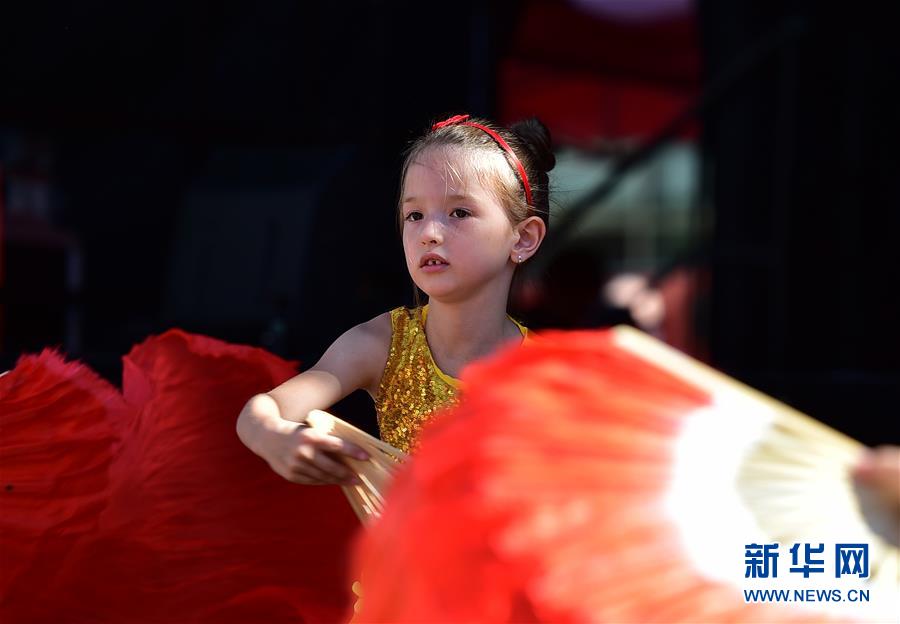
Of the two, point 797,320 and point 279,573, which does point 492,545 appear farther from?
point 797,320

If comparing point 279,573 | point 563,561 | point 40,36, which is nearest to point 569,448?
point 563,561

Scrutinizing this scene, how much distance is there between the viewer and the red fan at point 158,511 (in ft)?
4.39

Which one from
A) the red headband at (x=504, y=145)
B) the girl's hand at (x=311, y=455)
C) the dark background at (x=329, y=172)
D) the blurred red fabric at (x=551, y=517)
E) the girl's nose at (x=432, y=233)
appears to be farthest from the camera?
the dark background at (x=329, y=172)

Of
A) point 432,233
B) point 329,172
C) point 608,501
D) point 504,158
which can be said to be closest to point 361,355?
point 432,233

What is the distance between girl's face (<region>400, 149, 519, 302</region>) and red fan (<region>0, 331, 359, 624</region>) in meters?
0.28

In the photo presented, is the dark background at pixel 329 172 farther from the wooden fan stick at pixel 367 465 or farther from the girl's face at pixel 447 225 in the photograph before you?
the wooden fan stick at pixel 367 465

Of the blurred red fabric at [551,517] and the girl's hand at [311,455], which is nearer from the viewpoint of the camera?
the blurred red fabric at [551,517]

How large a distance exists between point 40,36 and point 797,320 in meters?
2.25

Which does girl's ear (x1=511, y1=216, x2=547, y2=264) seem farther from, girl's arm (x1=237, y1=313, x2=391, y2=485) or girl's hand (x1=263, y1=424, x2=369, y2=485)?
girl's hand (x1=263, y1=424, x2=369, y2=485)

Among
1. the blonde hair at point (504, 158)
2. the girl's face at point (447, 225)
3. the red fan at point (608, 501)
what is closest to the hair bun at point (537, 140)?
the blonde hair at point (504, 158)

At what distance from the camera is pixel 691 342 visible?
416 cm

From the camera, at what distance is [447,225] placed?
1322 millimetres

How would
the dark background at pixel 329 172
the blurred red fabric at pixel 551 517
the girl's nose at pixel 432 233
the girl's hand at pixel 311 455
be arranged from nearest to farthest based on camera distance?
the blurred red fabric at pixel 551 517, the girl's hand at pixel 311 455, the girl's nose at pixel 432 233, the dark background at pixel 329 172

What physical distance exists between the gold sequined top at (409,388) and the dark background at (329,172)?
0.31m
